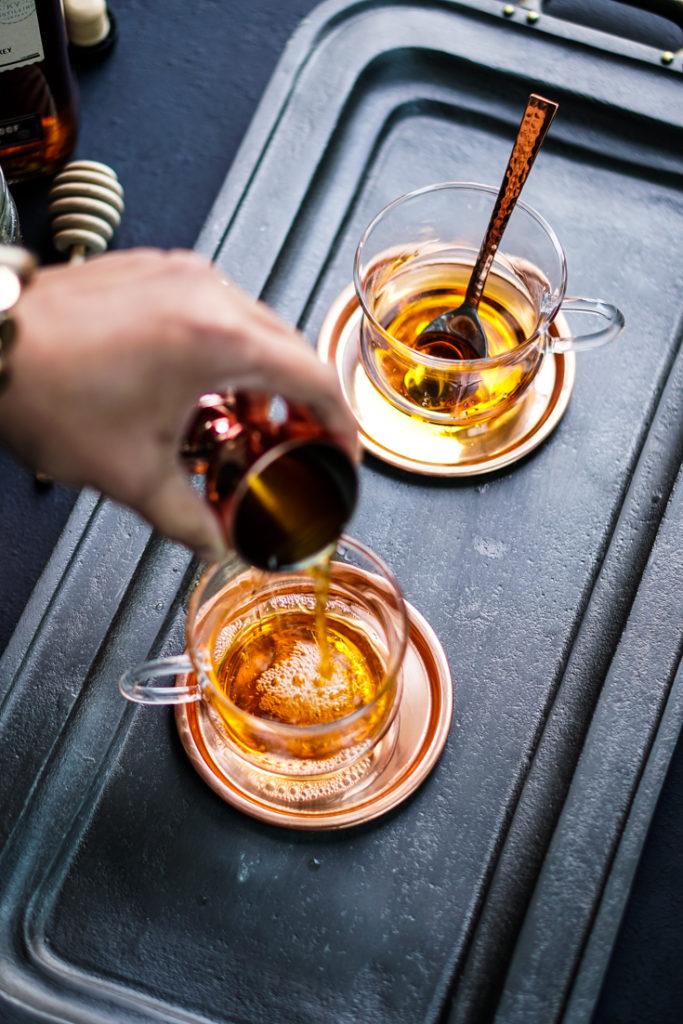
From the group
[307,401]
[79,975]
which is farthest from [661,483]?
[79,975]

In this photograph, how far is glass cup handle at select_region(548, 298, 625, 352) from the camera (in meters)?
0.75

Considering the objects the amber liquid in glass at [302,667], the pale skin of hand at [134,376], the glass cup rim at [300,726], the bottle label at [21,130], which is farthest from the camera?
the bottle label at [21,130]

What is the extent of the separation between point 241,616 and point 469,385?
0.23 metres

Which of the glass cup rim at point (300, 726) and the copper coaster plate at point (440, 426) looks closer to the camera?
the glass cup rim at point (300, 726)

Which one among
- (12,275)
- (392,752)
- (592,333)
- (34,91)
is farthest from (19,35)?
(392,752)

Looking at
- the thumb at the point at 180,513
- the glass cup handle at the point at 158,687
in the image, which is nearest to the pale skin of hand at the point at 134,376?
the thumb at the point at 180,513

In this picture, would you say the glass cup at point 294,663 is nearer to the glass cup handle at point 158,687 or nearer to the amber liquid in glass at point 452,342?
the glass cup handle at point 158,687

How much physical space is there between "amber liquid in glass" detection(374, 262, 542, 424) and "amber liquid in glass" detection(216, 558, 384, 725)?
0.16 meters

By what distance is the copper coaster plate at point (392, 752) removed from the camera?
0.67 metres

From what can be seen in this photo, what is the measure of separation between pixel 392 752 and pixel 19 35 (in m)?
0.56

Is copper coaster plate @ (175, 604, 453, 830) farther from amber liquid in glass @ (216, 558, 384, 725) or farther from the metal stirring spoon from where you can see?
the metal stirring spoon

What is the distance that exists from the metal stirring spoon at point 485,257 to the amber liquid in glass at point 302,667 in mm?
206

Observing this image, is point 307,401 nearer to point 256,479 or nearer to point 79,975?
point 256,479

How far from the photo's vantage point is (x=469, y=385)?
2.50ft
